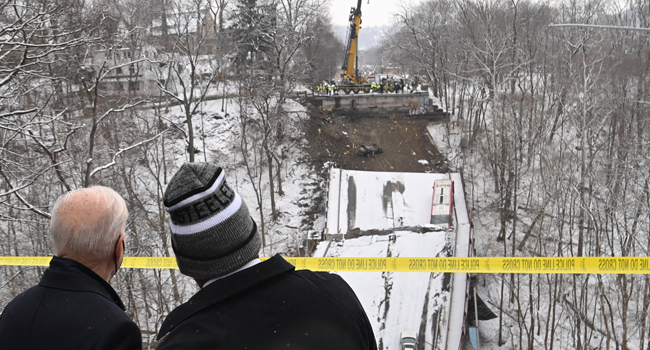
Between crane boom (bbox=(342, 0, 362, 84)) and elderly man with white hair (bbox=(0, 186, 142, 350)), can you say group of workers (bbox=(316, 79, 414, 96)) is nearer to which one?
crane boom (bbox=(342, 0, 362, 84))

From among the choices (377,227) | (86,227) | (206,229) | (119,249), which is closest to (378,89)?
(377,227)

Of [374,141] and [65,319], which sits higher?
[65,319]

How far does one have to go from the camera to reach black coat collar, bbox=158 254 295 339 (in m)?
1.62

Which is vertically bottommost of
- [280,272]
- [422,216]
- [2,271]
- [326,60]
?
[2,271]

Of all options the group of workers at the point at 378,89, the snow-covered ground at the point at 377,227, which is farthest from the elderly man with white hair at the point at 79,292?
the group of workers at the point at 378,89

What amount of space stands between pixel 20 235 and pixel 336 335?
2286 centimetres

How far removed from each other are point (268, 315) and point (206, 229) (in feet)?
1.29

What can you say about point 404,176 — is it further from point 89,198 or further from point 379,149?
point 89,198

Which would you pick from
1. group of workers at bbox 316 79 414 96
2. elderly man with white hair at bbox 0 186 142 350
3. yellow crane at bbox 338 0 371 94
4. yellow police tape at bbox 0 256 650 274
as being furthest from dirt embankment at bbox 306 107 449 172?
elderly man with white hair at bbox 0 186 142 350

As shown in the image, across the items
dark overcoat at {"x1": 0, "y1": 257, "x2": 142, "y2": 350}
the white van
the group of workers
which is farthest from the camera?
the group of workers

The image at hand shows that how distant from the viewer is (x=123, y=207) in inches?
98.0

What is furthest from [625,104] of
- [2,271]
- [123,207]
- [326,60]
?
[326,60]

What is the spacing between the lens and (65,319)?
206 centimetres

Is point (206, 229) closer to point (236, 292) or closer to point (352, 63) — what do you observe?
point (236, 292)
